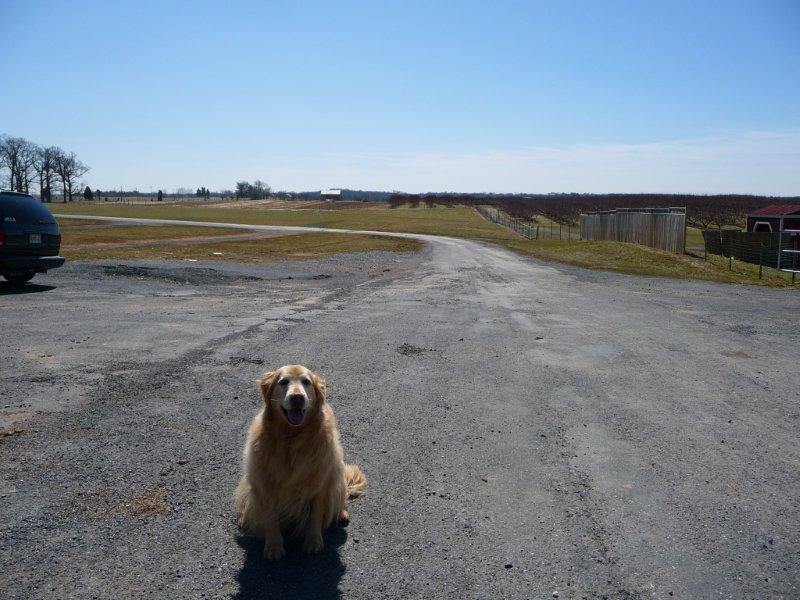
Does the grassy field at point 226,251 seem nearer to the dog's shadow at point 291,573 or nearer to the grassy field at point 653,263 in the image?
the grassy field at point 653,263

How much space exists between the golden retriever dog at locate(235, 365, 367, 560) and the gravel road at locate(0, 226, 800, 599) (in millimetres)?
173

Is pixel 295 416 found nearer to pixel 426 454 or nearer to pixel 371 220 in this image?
pixel 426 454

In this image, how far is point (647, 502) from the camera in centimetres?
484

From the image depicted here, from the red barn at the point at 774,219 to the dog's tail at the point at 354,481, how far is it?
42.9 meters

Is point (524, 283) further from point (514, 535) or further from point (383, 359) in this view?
point (514, 535)

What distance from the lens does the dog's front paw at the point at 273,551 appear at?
13.1 feet

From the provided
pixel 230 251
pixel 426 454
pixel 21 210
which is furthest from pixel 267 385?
pixel 230 251

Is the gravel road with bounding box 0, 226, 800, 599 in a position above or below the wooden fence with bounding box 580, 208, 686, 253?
below

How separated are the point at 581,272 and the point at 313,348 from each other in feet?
54.6

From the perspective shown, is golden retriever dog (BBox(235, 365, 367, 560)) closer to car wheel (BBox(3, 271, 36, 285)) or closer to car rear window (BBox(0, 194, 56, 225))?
car rear window (BBox(0, 194, 56, 225))

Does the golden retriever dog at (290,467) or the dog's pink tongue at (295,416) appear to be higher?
the dog's pink tongue at (295,416)

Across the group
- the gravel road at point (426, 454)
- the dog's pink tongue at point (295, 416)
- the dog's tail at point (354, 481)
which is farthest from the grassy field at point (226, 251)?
the dog's pink tongue at point (295, 416)

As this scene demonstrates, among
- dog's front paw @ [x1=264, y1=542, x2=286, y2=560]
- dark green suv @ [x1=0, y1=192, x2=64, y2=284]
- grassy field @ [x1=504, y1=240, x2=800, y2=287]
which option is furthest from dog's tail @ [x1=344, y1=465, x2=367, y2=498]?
grassy field @ [x1=504, y1=240, x2=800, y2=287]

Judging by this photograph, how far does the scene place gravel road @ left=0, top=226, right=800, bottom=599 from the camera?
3.85m
